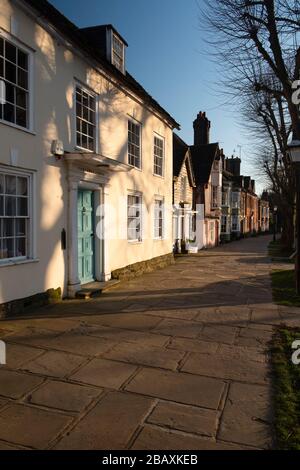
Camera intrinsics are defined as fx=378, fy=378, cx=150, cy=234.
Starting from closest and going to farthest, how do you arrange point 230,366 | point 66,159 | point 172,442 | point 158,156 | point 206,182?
point 172,442
point 230,366
point 66,159
point 158,156
point 206,182

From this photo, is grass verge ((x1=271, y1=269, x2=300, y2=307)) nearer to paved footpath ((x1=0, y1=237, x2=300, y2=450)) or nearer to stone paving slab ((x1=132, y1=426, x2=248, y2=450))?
paved footpath ((x1=0, y1=237, x2=300, y2=450))

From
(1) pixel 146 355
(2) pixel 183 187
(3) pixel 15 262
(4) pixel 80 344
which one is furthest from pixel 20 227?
(2) pixel 183 187

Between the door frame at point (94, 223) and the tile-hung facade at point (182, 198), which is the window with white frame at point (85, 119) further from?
the tile-hung facade at point (182, 198)

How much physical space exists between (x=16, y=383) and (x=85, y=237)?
6.07 metres

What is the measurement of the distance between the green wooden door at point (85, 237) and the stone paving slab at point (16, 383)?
538 cm

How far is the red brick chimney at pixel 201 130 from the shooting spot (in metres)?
37.5

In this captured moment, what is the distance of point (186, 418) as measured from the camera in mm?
3582

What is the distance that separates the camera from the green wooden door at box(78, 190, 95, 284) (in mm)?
9828

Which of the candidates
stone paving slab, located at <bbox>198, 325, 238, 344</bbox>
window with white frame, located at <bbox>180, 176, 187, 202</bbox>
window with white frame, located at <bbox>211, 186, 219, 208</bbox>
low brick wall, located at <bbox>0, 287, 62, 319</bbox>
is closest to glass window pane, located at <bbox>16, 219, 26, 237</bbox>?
low brick wall, located at <bbox>0, 287, 62, 319</bbox>

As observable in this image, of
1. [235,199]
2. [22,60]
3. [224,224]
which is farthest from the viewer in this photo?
[235,199]

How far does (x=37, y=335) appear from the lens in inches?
238

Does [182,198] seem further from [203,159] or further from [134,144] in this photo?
[134,144]

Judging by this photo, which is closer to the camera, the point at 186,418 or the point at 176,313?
the point at 186,418

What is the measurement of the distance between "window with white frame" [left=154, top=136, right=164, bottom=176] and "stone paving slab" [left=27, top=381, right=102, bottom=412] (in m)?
12.4
